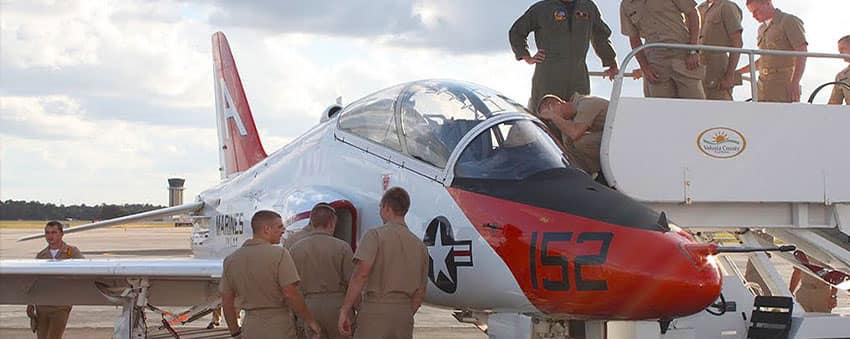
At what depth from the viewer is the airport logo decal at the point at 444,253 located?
5988 mm

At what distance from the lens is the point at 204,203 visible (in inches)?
487

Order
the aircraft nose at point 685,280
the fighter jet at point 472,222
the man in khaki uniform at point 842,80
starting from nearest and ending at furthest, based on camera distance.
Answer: the aircraft nose at point 685,280, the fighter jet at point 472,222, the man in khaki uniform at point 842,80

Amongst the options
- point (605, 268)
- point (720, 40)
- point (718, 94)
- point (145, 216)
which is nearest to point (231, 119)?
point (145, 216)

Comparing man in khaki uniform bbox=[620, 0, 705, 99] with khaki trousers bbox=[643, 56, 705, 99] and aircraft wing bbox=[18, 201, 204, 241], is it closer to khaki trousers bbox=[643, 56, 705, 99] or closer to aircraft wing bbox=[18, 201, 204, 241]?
khaki trousers bbox=[643, 56, 705, 99]

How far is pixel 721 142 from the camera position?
651cm

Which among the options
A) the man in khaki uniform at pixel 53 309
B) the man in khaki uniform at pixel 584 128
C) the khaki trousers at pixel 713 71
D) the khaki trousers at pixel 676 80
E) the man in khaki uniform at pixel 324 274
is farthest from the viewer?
the man in khaki uniform at pixel 53 309

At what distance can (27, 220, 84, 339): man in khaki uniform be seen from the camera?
10.1 m

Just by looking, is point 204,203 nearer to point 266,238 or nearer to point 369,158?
point 369,158

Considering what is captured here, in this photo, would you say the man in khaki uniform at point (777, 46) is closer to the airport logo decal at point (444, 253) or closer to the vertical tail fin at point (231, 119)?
the airport logo decal at point (444, 253)

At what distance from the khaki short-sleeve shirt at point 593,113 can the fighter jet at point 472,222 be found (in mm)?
419

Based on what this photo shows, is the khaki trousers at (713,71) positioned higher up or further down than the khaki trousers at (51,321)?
higher up

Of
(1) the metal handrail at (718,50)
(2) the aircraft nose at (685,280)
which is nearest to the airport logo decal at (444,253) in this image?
(2) the aircraft nose at (685,280)

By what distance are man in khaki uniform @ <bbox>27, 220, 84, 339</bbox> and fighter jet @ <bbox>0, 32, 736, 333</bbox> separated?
113 centimetres

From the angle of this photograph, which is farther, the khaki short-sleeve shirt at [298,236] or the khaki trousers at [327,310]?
the khaki short-sleeve shirt at [298,236]
